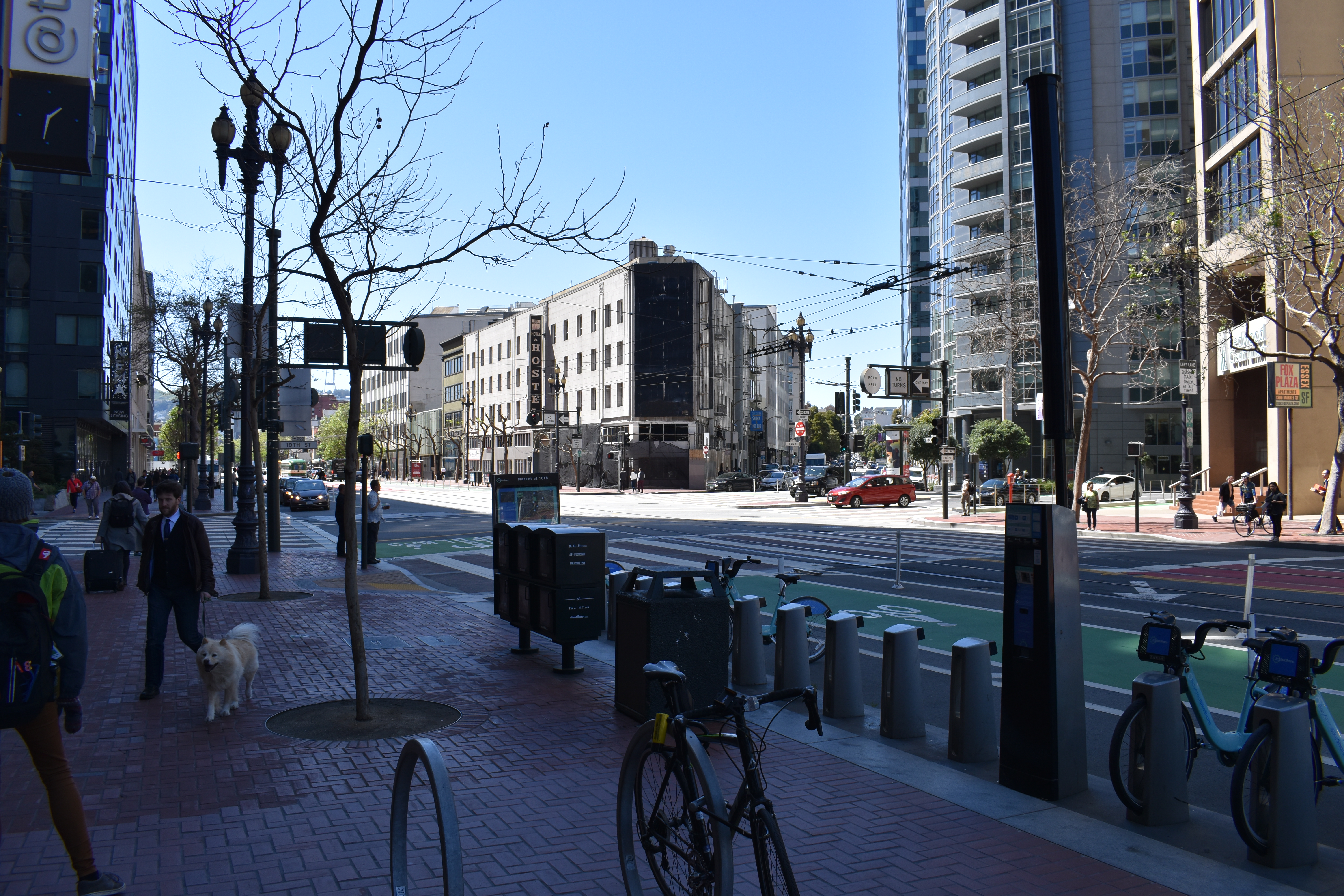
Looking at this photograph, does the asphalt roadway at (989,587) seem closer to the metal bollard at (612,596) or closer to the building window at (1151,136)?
the metal bollard at (612,596)

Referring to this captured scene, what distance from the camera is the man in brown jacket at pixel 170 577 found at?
782cm

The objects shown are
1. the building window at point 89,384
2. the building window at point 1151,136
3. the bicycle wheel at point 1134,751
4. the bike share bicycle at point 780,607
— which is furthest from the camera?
the building window at point 1151,136

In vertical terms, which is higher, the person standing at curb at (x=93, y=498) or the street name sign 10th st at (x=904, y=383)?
the street name sign 10th st at (x=904, y=383)

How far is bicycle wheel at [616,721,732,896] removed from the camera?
3395 millimetres

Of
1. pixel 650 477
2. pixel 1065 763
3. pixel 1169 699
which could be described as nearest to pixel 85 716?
pixel 1065 763

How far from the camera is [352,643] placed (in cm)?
666

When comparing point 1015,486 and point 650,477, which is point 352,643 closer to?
point 1015,486

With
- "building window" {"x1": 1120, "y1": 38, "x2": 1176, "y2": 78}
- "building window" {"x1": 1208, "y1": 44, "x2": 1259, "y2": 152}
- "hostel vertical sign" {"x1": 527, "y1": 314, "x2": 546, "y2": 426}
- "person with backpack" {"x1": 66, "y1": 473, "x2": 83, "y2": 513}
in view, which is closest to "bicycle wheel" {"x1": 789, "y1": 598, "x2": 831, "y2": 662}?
"building window" {"x1": 1208, "y1": 44, "x2": 1259, "y2": 152}

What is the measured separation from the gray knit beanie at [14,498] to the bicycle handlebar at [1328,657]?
6325mm

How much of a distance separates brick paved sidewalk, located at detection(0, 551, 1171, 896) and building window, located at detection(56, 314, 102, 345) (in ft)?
161

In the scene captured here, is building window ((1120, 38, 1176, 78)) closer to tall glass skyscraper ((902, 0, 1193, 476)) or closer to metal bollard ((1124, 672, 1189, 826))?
tall glass skyscraper ((902, 0, 1193, 476))

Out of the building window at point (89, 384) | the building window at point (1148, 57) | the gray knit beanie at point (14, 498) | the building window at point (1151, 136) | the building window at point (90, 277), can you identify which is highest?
the building window at point (1148, 57)

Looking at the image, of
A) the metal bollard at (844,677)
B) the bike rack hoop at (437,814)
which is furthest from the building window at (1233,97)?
the bike rack hoop at (437,814)

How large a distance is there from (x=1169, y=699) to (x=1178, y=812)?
0.61 metres
